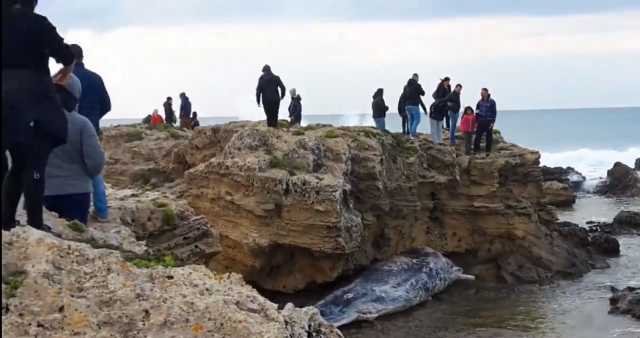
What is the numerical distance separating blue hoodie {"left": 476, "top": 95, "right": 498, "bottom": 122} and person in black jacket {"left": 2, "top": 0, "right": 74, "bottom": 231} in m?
20.5

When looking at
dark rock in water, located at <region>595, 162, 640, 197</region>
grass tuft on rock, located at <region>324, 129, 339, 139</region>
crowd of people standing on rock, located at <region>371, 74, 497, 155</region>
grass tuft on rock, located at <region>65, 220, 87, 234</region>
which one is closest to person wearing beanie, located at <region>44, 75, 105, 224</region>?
grass tuft on rock, located at <region>65, 220, 87, 234</region>

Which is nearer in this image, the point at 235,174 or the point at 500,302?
the point at 235,174

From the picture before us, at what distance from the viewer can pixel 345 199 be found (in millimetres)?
18812

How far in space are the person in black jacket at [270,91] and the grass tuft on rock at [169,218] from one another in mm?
10787

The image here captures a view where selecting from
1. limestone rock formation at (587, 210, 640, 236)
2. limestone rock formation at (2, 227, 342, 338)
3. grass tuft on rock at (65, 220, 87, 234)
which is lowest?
limestone rock formation at (587, 210, 640, 236)

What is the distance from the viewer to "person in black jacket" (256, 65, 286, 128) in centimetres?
2111

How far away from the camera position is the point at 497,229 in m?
23.8

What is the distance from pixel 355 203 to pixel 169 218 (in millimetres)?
10409

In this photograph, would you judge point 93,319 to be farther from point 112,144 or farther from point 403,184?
point 112,144

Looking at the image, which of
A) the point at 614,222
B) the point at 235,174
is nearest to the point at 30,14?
the point at 235,174

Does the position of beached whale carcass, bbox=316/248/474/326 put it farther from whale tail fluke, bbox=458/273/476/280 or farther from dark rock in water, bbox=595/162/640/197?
dark rock in water, bbox=595/162/640/197

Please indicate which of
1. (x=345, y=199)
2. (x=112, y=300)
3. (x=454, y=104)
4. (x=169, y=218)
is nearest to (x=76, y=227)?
(x=112, y=300)

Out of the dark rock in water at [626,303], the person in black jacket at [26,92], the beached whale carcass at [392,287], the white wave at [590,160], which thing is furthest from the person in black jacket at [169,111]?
the white wave at [590,160]

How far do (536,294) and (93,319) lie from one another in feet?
57.0
